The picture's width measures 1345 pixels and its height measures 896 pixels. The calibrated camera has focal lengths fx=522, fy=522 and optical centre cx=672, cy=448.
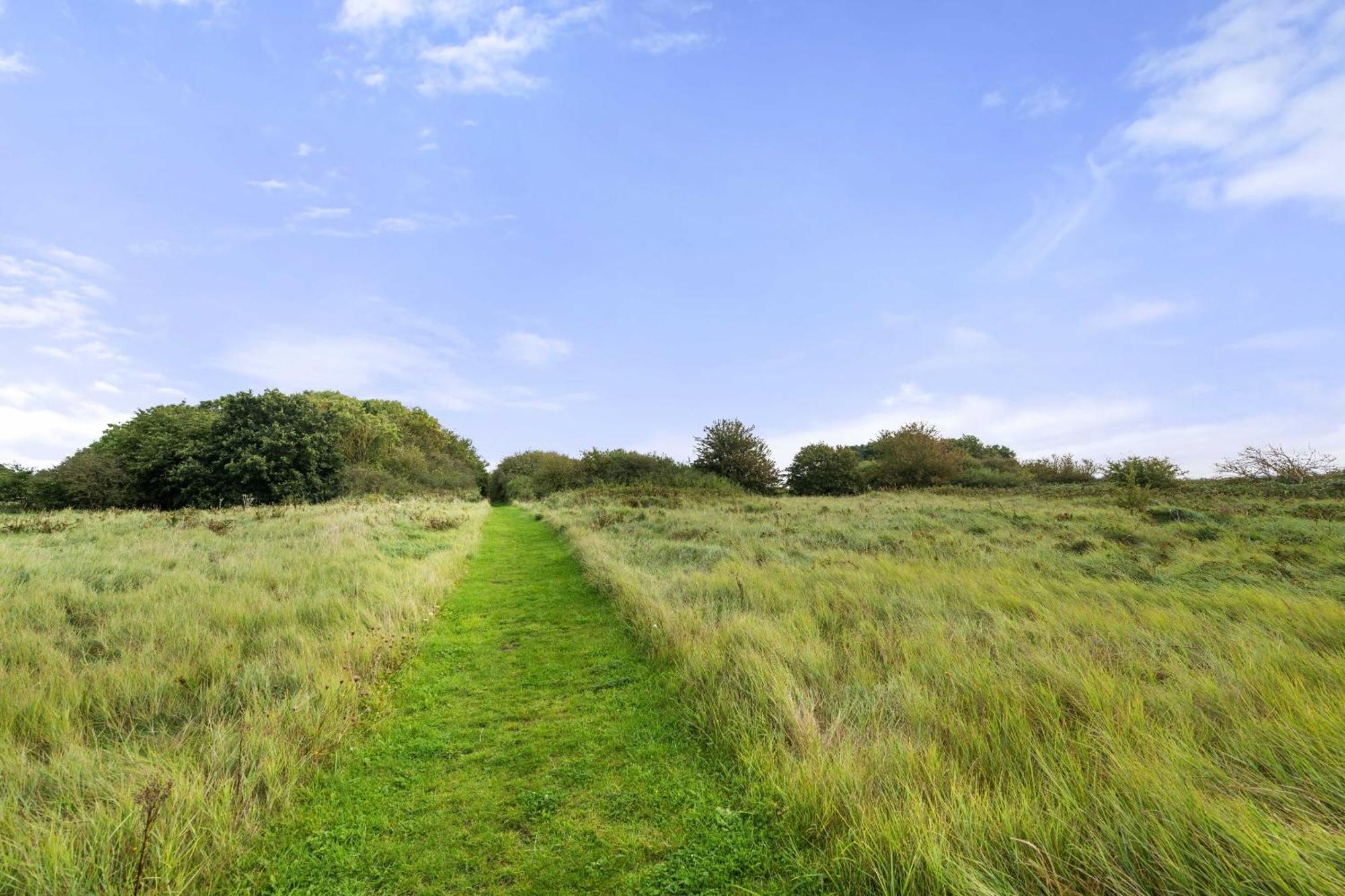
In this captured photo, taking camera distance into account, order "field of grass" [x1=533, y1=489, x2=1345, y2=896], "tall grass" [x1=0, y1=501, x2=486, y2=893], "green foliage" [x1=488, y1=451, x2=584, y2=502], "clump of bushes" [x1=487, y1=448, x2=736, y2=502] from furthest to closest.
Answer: "green foliage" [x1=488, y1=451, x2=584, y2=502]
"clump of bushes" [x1=487, y1=448, x2=736, y2=502]
"tall grass" [x1=0, y1=501, x2=486, y2=893]
"field of grass" [x1=533, y1=489, x2=1345, y2=896]

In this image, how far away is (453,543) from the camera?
1358cm

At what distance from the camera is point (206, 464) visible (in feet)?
94.4

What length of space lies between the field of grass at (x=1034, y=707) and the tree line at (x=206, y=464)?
2751cm

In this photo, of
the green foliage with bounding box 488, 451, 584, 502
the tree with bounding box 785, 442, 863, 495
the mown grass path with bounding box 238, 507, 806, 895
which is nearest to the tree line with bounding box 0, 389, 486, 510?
the green foliage with bounding box 488, 451, 584, 502

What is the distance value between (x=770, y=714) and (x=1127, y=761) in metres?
2.10

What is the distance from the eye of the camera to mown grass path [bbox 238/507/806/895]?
9.16 ft

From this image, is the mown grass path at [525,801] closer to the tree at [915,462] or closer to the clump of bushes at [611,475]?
A: the clump of bushes at [611,475]

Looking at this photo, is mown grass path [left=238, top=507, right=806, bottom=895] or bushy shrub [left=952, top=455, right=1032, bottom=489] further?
bushy shrub [left=952, top=455, right=1032, bottom=489]

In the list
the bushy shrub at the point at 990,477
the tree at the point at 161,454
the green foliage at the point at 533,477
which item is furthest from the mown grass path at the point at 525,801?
the bushy shrub at the point at 990,477

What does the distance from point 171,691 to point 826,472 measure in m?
38.7

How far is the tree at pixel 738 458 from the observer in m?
40.9

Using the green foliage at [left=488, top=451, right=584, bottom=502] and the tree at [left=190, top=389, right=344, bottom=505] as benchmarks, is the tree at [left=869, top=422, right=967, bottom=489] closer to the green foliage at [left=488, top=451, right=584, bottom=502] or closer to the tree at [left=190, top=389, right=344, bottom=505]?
the green foliage at [left=488, top=451, right=584, bottom=502]

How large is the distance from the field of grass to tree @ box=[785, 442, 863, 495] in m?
29.3

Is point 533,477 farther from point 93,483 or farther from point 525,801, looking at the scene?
point 525,801
